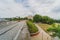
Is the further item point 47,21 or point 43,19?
point 43,19

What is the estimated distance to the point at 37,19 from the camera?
107188 mm

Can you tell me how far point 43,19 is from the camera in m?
107

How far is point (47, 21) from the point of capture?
99.6 m

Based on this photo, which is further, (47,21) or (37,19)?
(37,19)

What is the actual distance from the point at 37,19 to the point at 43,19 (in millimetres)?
3928

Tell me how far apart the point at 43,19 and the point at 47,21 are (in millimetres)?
7289

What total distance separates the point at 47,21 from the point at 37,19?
9575 mm
